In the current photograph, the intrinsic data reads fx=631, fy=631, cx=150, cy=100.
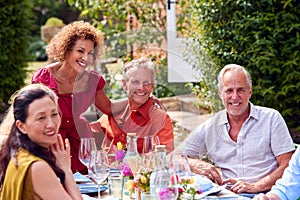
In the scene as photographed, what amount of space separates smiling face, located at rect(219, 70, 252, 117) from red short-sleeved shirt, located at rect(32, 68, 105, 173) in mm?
770

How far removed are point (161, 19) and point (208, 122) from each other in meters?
3.86

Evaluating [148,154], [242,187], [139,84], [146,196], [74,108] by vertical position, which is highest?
[139,84]

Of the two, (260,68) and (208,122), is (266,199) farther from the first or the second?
(260,68)

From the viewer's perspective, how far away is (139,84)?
10.4ft

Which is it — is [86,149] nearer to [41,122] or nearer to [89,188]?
[89,188]

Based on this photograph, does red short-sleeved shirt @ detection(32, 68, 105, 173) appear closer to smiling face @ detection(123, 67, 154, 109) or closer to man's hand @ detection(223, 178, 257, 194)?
smiling face @ detection(123, 67, 154, 109)

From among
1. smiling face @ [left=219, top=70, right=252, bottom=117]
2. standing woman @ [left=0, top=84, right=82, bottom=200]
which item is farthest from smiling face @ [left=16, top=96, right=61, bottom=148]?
smiling face @ [left=219, top=70, right=252, bottom=117]

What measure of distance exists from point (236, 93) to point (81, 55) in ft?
2.94

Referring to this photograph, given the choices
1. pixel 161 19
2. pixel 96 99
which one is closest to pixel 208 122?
pixel 96 99

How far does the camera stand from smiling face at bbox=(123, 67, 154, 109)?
10.4ft

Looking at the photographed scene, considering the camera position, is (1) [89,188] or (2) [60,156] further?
(1) [89,188]

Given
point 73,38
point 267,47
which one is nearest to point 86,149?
point 73,38

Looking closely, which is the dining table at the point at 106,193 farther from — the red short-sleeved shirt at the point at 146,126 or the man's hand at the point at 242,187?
the red short-sleeved shirt at the point at 146,126

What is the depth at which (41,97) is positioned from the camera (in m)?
2.12
